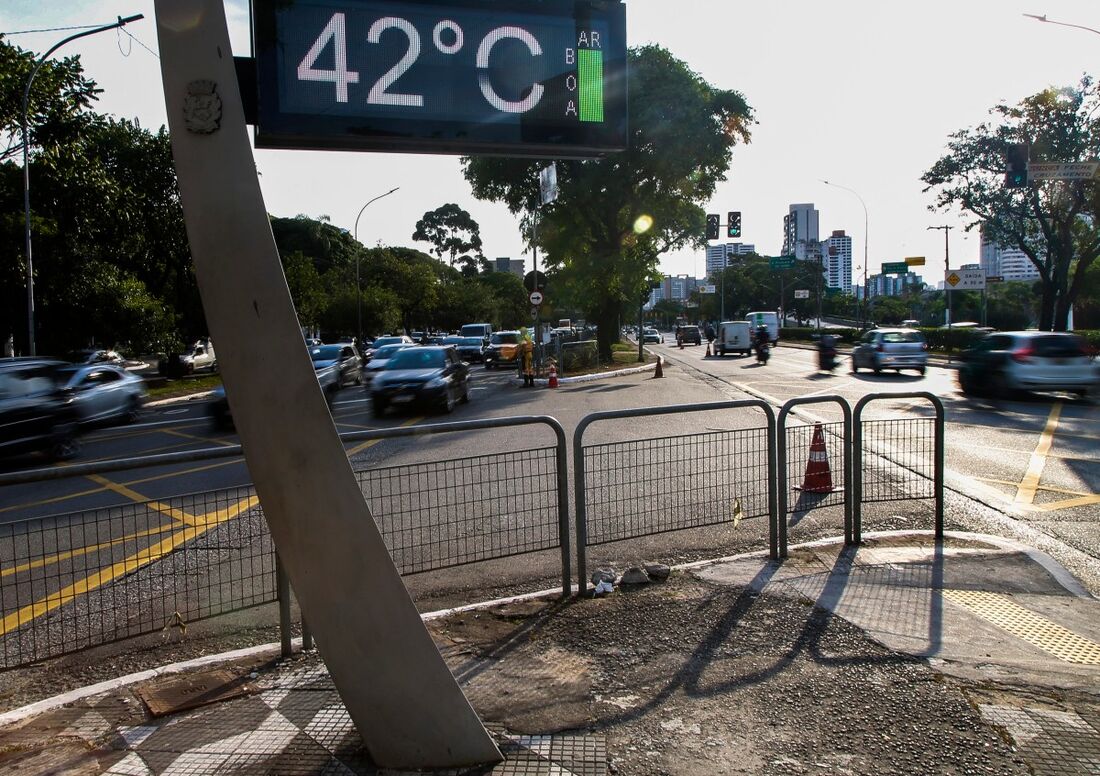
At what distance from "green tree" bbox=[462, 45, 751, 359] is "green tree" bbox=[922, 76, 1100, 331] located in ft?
36.3

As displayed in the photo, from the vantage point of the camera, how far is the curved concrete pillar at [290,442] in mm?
3088

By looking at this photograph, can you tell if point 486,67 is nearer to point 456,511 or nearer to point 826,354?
point 456,511

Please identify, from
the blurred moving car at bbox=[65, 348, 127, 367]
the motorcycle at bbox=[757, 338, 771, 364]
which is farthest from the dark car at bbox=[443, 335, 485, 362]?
the blurred moving car at bbox=[65, 348, 127, 367]

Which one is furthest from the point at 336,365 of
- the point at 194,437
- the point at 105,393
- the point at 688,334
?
the point at 688,334

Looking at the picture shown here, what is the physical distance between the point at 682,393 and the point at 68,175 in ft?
54.6

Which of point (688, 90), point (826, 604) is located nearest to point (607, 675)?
point (826, 604)

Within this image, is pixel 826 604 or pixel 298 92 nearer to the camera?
pixel 298 92

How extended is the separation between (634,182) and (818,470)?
27947 mm

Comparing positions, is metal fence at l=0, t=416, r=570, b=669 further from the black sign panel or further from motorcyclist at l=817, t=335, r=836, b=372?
motorcyclist at l=817, t=335, r=836, b=372

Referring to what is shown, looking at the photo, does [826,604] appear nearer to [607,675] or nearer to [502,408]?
[607,675]

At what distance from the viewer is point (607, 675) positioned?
4.09 metres

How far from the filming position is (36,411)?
12734 millimetres

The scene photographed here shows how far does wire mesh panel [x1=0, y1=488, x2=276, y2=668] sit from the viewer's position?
4.66 metres

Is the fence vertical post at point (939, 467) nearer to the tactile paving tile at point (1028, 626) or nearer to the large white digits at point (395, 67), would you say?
the tactile paving tile at point (1028, 626)
